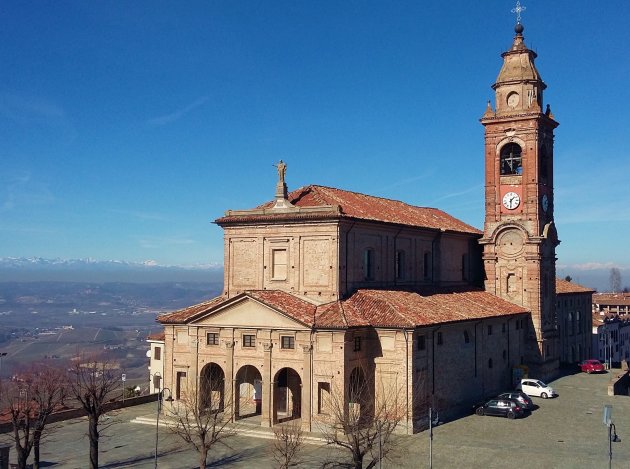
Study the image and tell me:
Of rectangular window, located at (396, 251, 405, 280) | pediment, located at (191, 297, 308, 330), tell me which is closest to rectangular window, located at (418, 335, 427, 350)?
pediment, located at (191, 297, 308, 330)

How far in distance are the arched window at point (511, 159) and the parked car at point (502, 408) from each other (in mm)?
21851

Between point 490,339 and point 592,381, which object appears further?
point 592,381

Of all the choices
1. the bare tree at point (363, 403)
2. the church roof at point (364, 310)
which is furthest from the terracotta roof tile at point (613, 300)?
the bare tree at point (363, 403)

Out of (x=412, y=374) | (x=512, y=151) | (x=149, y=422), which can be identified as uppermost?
(x=512, y=151)

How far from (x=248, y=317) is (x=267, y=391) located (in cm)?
449

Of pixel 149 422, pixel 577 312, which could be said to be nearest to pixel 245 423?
pixel 149 422

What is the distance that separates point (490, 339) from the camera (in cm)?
4925

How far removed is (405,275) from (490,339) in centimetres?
777

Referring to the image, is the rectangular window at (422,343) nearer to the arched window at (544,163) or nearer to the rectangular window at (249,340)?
the rectangular window at (249,340)

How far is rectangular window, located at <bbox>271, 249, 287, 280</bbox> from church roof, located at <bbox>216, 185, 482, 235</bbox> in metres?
2.29

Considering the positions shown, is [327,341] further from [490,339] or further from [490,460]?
[490,339]

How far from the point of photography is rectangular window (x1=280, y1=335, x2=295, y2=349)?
128 feet

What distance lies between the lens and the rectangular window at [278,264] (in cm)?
4392

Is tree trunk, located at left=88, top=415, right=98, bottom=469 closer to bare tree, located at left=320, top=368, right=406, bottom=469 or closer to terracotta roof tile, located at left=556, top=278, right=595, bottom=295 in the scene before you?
bare tree, located at left=320, top=368, right=406, bottom=469
